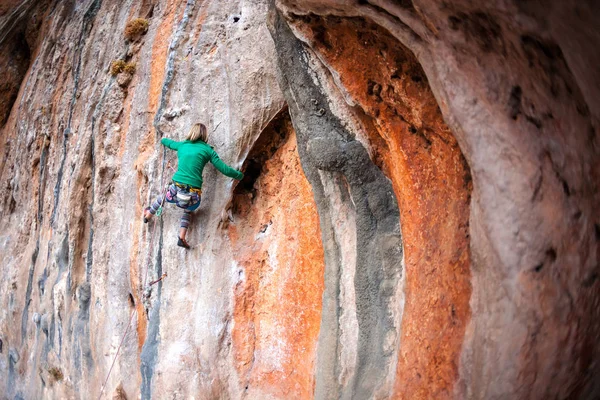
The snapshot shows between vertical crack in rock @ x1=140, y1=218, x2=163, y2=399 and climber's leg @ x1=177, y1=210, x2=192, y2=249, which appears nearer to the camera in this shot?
climber's leg @ x1=177, y1=210, x2=192, y2=249

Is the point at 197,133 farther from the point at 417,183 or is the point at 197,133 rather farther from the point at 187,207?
the point at 417,183

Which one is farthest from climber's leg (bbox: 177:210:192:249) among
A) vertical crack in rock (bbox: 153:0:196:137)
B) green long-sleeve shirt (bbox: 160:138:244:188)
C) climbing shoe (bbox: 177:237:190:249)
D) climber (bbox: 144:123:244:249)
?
vertical crack in rock (bbox: 153:0:196:137)

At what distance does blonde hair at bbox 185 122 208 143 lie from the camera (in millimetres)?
5863

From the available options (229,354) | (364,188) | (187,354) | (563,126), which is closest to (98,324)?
(187,354)

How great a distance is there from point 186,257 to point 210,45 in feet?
10.1

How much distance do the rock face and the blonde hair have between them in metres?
0.23

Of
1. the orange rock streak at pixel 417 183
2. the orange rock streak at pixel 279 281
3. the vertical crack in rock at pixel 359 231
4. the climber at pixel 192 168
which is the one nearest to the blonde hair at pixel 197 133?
the climber at pixel 192 168

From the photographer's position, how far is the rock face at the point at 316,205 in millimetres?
2777

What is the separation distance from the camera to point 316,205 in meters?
5.04

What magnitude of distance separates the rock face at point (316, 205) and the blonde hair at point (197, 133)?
0.77 ft

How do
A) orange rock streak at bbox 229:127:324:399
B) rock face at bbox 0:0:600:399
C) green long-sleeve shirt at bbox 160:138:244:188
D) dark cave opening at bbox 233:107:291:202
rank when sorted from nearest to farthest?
rock face at bbox 0:0:600:399, orange rock streak at bbox 229:127:324:399, green long-sleeve shirt at bbox 160:138:244:188, dark cave opening at bbox 233:107:291:202

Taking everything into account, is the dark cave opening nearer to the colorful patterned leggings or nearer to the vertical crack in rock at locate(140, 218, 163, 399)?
the colorful patterned leggings

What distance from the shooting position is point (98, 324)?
722 centimetres

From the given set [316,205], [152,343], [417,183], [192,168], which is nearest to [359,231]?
[316,205]
